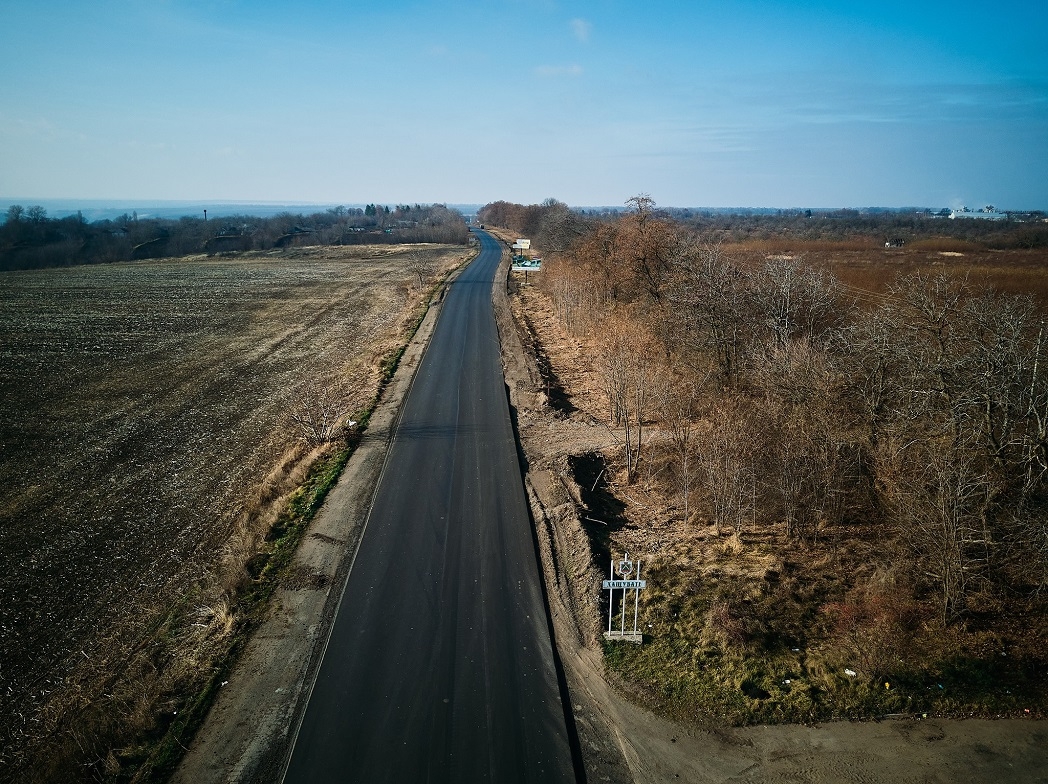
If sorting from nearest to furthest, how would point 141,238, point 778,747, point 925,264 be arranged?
point 778,747 → point 925,264 → point 141,238

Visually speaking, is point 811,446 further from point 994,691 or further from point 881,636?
point 994,691

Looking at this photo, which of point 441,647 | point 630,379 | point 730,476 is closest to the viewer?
point 441,647

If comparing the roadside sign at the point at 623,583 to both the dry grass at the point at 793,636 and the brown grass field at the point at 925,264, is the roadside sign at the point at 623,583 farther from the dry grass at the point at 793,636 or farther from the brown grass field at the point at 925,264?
the brown grass field at the point at 925,264

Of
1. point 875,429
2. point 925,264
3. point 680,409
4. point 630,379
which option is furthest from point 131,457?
point 925,264

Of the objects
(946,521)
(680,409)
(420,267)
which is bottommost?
(946,521)

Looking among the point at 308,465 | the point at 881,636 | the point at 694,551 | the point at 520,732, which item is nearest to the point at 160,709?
the point at 520,732

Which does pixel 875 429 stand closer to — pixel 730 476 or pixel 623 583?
pixel 730 476

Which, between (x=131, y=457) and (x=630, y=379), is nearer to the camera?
(x=131, y=457)
